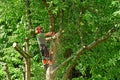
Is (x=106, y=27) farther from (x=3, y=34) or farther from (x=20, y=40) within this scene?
(x=3, y=34)

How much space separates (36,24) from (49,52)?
1610mm

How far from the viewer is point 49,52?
849cm

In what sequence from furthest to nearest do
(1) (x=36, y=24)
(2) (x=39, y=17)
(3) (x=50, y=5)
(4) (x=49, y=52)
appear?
(1) (x=36, y=24) → (2) (x=39, y=17) → (4) (x=49, y=52) → (3) (x=50, y=5)

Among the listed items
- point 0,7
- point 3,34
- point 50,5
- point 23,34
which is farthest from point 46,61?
point 3,34

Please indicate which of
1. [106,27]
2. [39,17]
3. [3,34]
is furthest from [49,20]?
[3,34]

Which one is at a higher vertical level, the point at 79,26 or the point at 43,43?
the point at 79,26

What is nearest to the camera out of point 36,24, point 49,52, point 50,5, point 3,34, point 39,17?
point 50,5

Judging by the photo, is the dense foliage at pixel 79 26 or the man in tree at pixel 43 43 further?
the dense foliage at pixel 79 26

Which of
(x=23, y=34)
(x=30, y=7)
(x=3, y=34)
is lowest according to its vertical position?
(x=3, y=34)

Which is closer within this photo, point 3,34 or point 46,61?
point 46,61

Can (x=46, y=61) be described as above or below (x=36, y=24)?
below

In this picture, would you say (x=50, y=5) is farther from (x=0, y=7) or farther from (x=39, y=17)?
(x=0, y=7)

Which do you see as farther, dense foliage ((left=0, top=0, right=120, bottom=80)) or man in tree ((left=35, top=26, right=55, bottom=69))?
dense foliage ((left=0, top=0, right=120, bottom=80))

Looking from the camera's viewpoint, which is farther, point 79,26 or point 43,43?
point 79,26
